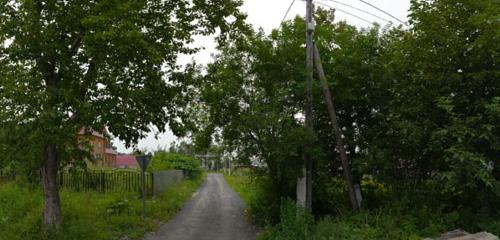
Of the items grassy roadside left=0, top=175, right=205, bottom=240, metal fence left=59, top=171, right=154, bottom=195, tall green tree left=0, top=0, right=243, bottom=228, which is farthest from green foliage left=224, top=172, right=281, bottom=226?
metal fence left=59, top=171, right=154, bottom=195

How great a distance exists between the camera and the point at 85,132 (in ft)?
45.6

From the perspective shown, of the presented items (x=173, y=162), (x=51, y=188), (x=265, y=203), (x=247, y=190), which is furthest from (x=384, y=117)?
(x=173, y=162)

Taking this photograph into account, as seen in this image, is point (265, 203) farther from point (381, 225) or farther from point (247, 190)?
point (247, 190)

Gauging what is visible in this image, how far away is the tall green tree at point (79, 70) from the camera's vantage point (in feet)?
38.3

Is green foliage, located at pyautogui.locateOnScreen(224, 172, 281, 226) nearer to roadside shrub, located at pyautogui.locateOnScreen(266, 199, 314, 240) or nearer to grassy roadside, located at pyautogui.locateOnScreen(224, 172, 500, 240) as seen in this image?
grassy roadside, located at pyautogui.locateOnScreen(224, 172, 500, 240)

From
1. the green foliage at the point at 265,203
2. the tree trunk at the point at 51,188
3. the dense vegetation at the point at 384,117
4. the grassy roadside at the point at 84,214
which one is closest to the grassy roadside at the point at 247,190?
the green foliage at the point at 265,203

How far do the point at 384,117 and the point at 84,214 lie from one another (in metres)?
10.2

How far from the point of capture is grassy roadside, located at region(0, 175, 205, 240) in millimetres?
15227

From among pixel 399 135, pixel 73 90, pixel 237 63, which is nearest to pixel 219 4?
pixel 237 63

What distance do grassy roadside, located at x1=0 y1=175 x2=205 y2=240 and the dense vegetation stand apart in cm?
408

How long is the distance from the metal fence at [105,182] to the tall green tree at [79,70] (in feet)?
33.4

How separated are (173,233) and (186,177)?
109 feet

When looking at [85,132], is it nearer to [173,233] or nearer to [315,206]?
[173,233]

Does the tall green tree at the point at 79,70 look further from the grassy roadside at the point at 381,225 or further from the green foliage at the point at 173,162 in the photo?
the green foliage at the point at 173,162
